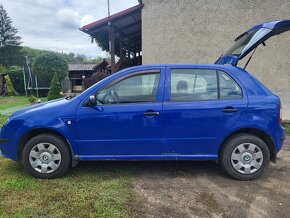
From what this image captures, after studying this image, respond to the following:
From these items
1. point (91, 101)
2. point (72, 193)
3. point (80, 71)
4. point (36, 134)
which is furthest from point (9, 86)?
point (72, 193)

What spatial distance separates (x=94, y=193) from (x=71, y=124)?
104cm

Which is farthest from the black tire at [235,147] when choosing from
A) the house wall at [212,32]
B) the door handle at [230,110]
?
the house wall at [212,32]

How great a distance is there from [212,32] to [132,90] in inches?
235

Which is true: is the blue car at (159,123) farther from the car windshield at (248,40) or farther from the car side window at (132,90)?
the car windshield at (248,40)

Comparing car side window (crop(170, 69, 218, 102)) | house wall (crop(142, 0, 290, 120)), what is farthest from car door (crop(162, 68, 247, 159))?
house wall (crop(142, 0, 290, 120))

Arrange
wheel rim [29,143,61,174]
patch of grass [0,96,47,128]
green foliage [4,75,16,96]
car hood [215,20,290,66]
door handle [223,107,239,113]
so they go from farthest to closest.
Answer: green foliage [4,75,16,96]
patch of grass [0,96,47,128]
car hood [215,20,290,66]
wheel rim [29,143,61,174]
door handle [223,107,239,113]

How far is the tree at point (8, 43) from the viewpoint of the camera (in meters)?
54.3

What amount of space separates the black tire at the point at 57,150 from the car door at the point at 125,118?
0.76 ft

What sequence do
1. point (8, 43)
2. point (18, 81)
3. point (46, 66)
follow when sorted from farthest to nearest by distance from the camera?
1. point (8, 43)
2. point (18, 81)
3. point (46, 66)

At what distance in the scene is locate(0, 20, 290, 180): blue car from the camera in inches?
161

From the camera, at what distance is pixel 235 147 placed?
4.18m

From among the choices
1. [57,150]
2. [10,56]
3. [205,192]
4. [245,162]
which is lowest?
[205,192]

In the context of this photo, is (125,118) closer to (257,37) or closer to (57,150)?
(57,150)

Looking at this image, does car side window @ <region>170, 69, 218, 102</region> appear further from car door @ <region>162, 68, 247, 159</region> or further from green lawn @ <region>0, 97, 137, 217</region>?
green lawn @ <region>0, 97, 137, 217</region>
